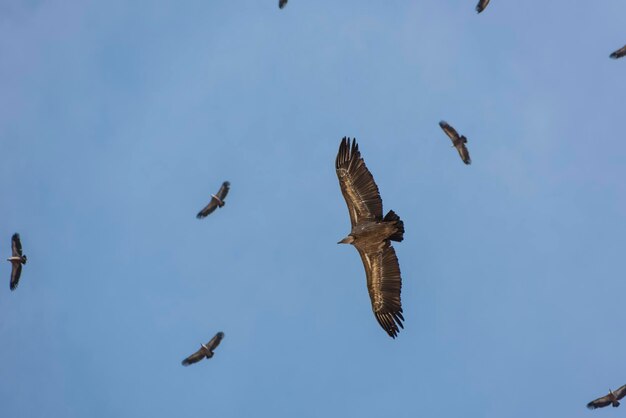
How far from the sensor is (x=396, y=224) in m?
32.8

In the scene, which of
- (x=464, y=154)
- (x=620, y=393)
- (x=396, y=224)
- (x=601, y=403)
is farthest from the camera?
(x=464, y=154)

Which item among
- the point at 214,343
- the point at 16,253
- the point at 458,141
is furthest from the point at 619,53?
the point at 16,253

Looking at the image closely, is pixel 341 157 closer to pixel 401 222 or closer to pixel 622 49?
pixel 401 222

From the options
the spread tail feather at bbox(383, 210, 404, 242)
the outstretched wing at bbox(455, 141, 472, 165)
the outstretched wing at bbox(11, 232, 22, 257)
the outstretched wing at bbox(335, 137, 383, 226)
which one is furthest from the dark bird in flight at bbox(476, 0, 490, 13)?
the outstretched wing at bbox(11, 232, 22, 257)

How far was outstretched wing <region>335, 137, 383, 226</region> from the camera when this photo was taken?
33.0 metres

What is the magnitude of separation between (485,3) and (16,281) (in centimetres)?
1961

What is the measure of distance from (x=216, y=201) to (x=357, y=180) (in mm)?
10121

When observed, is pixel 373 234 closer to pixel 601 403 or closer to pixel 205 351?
pixel 205 351

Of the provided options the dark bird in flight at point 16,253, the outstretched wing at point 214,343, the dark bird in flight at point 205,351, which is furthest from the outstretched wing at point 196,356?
the dark bird in flight at point 16,253

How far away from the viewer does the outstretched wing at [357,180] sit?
3303cm

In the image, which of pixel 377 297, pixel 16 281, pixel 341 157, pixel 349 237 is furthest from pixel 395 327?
pixel 16 281

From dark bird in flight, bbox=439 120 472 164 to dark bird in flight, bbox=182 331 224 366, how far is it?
10.8 meters

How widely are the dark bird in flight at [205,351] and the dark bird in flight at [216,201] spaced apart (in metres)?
4.67

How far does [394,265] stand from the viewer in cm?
3453
